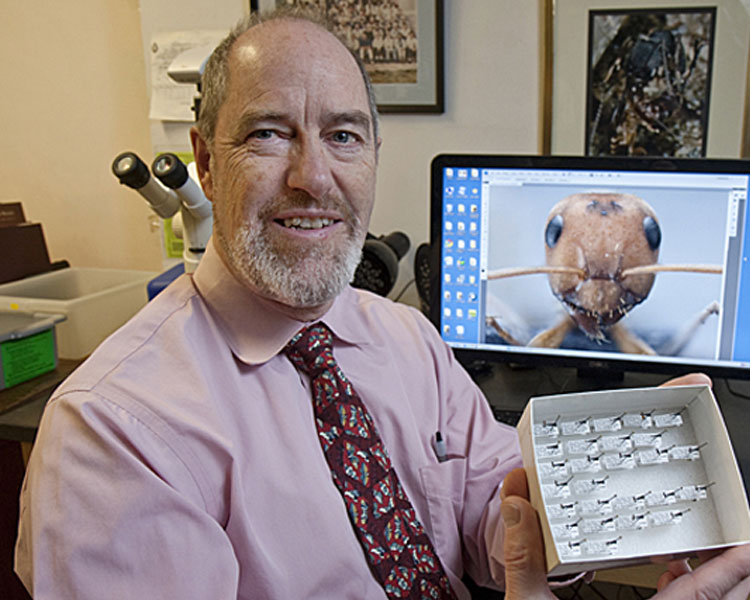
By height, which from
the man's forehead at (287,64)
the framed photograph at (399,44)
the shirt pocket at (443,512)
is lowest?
the shirt pocket at (443,512)

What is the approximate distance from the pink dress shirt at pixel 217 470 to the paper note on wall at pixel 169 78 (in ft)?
3.51

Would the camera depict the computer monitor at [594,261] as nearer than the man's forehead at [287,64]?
No

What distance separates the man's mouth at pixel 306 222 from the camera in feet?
2.97

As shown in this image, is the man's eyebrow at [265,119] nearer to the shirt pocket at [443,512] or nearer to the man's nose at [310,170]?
the man's nose at [310,170]

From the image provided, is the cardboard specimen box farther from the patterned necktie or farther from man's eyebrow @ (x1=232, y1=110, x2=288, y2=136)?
man's eyebrow @ (x1=232, y1=110, x2=288, y2=136)

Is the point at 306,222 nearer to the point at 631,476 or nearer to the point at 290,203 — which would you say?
the point at 290,203

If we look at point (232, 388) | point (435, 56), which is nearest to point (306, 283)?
point (232, 388)

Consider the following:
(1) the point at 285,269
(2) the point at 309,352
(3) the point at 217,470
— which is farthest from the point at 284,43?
(3) the point at 217,470

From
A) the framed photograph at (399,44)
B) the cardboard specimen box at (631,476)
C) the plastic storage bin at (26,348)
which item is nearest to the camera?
the cardboard specimen box at (631,476)

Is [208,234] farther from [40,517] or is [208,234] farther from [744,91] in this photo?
[744,91]

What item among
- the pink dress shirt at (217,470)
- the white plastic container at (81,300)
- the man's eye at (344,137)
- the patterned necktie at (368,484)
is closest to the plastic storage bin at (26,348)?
the white plastic container at (81,300)

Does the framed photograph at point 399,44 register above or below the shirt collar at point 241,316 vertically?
above

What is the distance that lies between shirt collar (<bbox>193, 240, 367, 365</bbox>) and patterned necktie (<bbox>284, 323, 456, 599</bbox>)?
1.5 inches

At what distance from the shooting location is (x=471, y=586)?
43.9 inches
